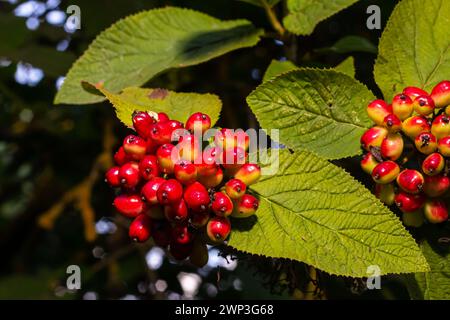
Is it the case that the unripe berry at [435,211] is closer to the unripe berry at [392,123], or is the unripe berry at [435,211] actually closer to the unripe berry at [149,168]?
the unripe berry at [392,123]

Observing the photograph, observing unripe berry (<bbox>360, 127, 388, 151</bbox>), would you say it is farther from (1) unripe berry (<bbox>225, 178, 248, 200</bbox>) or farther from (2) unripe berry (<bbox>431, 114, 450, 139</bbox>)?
(1) unripe berry (<bbox>225, 178, 248, 200</bbox>)

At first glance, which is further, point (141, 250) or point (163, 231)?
point (141, 250)

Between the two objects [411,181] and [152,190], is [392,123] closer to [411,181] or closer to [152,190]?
[411,181]

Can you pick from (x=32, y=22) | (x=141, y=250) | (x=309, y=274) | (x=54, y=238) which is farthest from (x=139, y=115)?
(x=54, y=238)

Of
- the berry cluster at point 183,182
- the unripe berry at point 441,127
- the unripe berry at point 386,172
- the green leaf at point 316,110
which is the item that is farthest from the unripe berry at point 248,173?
the unripe berry at point 441,127

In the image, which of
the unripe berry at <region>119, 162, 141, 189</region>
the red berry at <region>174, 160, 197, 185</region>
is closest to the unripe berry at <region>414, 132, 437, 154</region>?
the red berry at <region>174, 160, 197, 185</region>

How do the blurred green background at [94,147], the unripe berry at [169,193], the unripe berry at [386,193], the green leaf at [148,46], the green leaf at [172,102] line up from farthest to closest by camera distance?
the blurred green background at [94,147]
the green leaf at [148,46]
the green leaf at [172,102]
the unripe berry at [386,193]
the unripe berry at [169,193]

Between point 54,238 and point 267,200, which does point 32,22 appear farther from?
point 267,200
